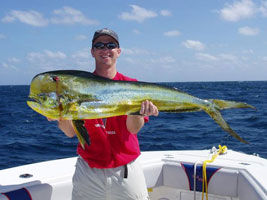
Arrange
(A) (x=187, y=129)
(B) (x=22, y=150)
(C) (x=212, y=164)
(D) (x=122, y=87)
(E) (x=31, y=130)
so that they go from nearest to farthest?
(D) (x=122, y=87) < (C) (x=212, y=164) < (B) (x=22, y=150) < (A) (x=187, y=129) < (E) (x=31, y=130)

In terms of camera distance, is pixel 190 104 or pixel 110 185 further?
pixel 110 185

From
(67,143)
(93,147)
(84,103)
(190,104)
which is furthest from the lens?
(67,143)

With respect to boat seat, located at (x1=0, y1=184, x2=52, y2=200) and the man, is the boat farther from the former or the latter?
the man

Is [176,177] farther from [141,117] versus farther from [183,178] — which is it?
[141,117]

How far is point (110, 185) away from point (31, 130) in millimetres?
12113

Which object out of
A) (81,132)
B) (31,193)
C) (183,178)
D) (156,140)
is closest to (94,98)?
(81,132)

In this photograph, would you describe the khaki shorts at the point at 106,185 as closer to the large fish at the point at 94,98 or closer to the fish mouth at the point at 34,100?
the large fish at the point at 94,98

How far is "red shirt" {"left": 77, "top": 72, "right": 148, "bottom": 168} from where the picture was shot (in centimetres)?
283

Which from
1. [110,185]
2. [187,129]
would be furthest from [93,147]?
[187,129]

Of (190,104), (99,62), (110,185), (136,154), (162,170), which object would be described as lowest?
(162,170)

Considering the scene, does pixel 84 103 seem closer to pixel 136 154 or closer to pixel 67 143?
pixel 136 154

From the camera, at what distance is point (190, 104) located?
2637mm

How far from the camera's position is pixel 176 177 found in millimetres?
4332

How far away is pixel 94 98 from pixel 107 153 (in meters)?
0.72
